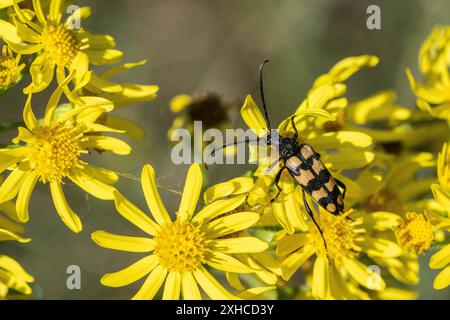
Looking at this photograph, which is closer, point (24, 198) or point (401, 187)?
point (24, 198)

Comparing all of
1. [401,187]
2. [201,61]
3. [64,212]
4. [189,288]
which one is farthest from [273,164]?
[201,61]

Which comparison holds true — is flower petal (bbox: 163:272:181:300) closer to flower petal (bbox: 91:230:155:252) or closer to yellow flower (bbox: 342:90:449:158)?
flower petal (bbox: 91:230:155:252)

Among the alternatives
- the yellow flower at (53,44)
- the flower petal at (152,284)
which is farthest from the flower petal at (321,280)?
the yellow flower at (53,44)

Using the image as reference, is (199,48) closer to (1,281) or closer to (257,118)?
(257,118)

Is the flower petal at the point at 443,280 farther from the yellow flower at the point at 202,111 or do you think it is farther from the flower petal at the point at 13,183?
the flower petal at the point at 13,183

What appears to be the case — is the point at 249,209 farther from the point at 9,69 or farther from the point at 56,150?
the point at 9,69

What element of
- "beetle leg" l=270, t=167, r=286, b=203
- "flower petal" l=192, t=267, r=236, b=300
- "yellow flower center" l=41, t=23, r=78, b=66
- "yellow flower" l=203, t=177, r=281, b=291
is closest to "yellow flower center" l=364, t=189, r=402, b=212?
"beetle leg" l=270, t=167, r=286, b=203
